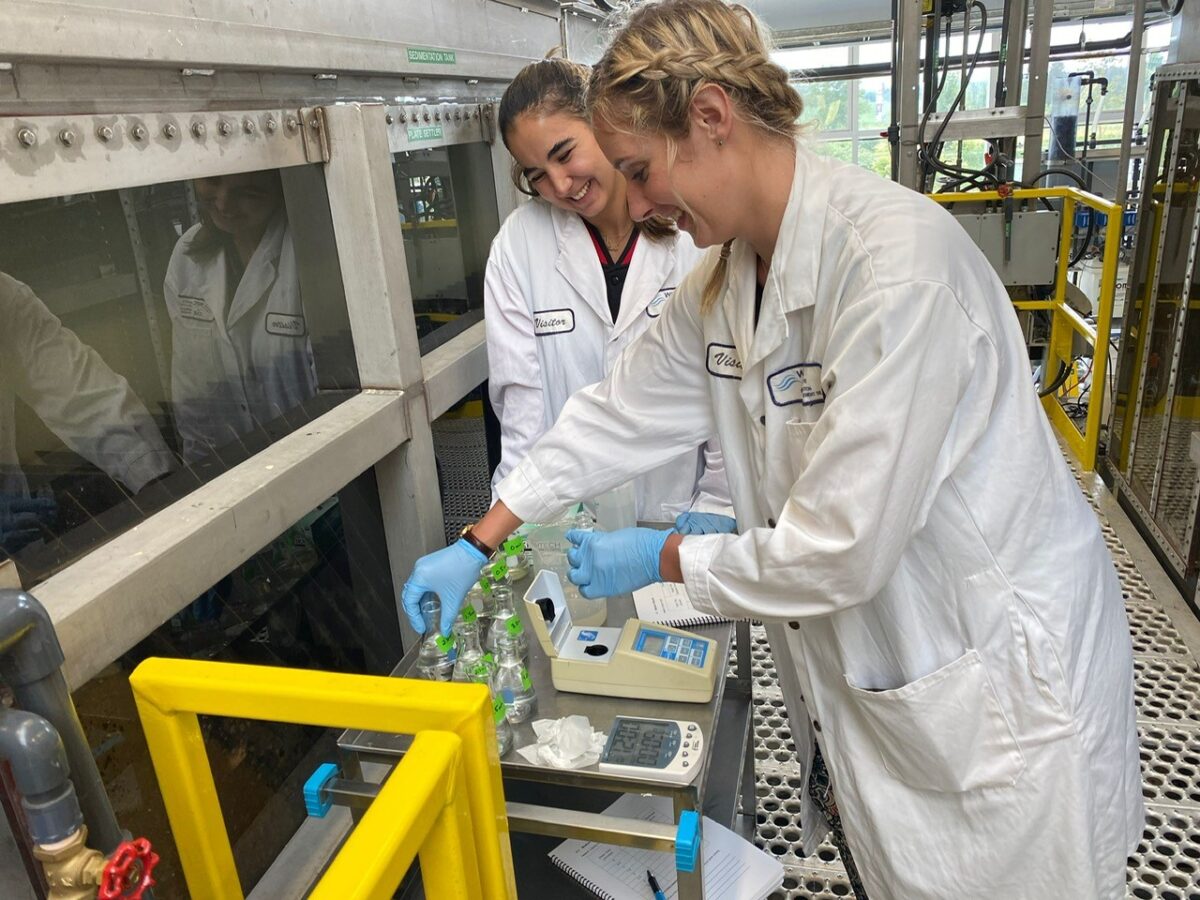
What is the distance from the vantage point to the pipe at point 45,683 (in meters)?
0.61

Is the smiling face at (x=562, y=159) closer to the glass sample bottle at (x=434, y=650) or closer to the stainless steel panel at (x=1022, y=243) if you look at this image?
the glass sample bottle at (x=434, y=650)

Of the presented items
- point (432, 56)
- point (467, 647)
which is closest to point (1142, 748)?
point (467, 647)

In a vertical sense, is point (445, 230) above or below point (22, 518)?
above

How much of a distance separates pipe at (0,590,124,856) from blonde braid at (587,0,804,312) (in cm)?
77

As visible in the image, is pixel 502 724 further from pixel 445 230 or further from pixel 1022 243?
pixel 1022 243

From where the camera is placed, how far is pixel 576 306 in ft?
6.71

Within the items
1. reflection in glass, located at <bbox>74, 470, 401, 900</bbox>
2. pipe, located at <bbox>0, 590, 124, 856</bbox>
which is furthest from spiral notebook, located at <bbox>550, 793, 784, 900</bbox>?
pipe, located at <bbox>0, 590, 124, 856</bbox>

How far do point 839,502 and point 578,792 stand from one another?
2.81 feet

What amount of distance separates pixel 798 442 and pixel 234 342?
0.99 metres

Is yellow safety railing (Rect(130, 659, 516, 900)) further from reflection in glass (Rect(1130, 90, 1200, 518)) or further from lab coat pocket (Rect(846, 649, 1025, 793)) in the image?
reflection in glass (Rect(1130, 90, 1200, 518))

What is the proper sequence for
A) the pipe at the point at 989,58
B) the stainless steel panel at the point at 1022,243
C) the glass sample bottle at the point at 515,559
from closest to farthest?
the glass sample bottle at the point at 515,559, the stainless steel panel at the point at 1022,243, the pipe at the point at 989,58

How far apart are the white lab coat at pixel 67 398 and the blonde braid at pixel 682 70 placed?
76 cm

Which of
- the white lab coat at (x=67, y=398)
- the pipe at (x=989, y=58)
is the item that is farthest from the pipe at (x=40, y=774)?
the pipe at (x=989, y=58)

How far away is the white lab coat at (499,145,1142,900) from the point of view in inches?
36.2
